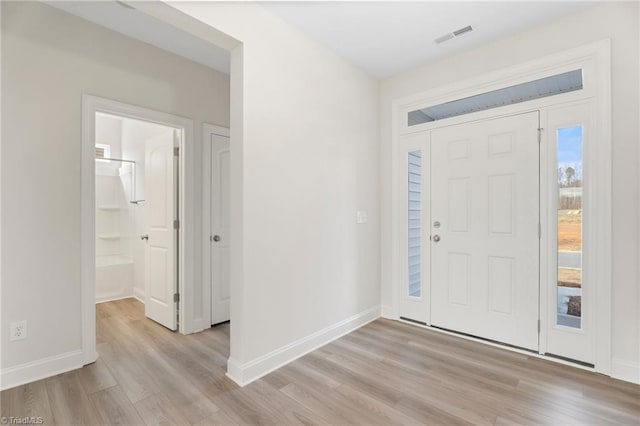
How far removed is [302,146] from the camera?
2717mm

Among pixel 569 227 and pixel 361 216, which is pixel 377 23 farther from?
pixel 569 227

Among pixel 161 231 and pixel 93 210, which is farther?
pixel 161 231

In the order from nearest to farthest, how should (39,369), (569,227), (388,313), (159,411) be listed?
(159,411) < (39,369) < (569,227) < (388,313)

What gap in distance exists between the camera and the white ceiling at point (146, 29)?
2352 mm

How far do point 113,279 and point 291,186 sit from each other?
3.39m

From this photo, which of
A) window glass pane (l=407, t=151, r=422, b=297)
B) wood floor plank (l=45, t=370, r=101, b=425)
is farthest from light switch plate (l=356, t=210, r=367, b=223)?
wood floor plank (l=45, t=370, r=101, b=425)

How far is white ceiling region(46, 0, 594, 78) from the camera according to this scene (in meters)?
2.36

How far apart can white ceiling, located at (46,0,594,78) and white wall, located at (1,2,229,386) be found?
0.26 meters

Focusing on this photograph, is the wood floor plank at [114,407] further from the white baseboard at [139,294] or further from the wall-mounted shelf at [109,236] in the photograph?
the wall-mounted shelf at [109,236]

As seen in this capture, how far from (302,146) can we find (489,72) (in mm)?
1906

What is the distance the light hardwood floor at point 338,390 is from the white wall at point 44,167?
16.8 inches

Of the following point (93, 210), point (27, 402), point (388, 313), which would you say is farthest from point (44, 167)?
point (388, 313)

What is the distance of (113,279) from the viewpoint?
14.2 ft

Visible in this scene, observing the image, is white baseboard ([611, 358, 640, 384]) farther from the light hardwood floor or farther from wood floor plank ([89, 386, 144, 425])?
wood floor plank ([89, 386, 144, 425])
